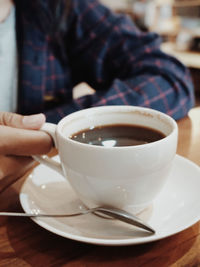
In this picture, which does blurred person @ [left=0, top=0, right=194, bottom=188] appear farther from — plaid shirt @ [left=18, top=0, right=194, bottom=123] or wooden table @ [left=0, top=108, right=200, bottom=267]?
wooden table @ [left=0, top=108, right=200, bottom=267]

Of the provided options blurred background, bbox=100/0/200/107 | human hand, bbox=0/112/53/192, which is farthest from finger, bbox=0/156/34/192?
blurred background, bbox=100/0/200/107

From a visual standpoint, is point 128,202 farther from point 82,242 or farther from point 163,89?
point 163,89

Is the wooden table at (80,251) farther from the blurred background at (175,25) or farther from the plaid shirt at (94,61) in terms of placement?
the blurred background at (175,25)

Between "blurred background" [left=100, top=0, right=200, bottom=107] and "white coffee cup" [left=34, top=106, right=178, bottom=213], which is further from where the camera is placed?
"blurred background" [left=100, top=0, right=200, bottom=107]

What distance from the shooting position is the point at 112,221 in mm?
422

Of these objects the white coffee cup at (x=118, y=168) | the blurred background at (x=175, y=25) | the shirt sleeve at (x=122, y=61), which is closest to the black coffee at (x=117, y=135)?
the white coffee cup at (x=118, y=168)

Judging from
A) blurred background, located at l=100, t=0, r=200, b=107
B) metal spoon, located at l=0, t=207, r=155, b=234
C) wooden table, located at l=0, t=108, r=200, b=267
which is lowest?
blurred background, located at l=100, t=0, r=200, b=107

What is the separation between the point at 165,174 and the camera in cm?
42

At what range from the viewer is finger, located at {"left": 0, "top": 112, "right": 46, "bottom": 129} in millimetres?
460

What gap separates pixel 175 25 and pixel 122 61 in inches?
110

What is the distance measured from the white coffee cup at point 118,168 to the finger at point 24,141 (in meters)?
0.02

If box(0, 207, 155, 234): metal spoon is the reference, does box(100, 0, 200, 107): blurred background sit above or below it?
below

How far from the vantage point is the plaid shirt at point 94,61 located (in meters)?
0.92

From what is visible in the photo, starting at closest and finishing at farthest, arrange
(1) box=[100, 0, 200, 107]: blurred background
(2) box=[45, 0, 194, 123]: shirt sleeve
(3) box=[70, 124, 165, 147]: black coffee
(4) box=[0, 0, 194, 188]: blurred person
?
(3) box=[70, 124, 165, 147]: black coffee
(2) box=[45, 0, 194, 123]: shirt sleeve
(4) box=[0, 0, 194, 188]: blurred person
(1) box=[100, 0, 200, 107]: blurred background
